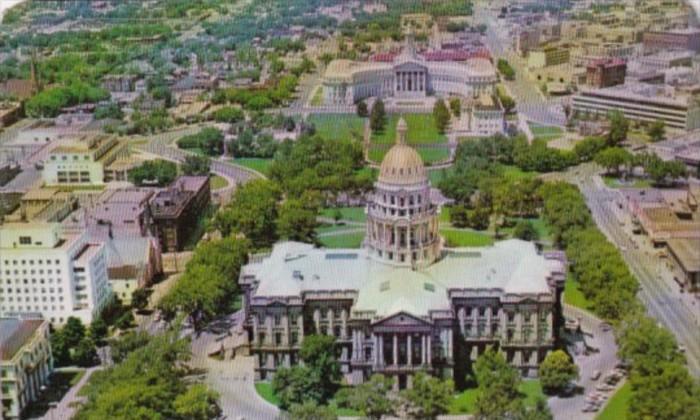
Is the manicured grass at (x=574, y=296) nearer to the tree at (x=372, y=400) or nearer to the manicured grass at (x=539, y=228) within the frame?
the manicured grass at (x=539, y=228)

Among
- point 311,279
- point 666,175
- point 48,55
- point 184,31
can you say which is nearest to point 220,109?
point 184,31

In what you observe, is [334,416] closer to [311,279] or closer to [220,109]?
[311,279]

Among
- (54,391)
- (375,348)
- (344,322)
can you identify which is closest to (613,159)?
(344,322)

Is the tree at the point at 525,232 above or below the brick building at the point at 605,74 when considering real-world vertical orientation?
below

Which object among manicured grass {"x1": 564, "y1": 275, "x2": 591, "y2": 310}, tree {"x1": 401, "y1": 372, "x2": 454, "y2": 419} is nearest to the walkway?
tree {"x1": 401, "y1": 372, "x2": 454, "y2": 419}

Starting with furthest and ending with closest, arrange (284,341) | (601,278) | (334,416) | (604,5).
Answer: (604,5) < (601,278) < (284,341) < (334,416)

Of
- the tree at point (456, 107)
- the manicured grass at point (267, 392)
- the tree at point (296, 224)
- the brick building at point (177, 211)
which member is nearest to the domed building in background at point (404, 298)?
the manicured grass at point (267, 392)

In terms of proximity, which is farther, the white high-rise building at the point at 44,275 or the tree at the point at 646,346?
the white high-rise building at the point at 44,275
